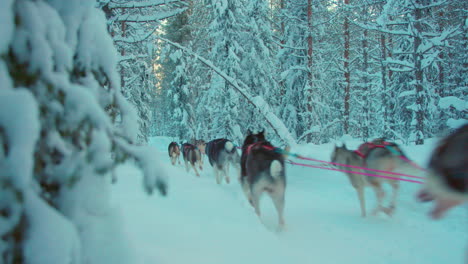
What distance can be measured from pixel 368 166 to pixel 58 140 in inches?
220

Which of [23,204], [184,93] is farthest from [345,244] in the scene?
[184,93]

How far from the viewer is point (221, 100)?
17953 millimetres

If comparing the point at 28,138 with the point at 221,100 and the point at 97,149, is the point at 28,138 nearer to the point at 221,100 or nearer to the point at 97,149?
the point at 97,149

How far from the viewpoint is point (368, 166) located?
5602mm

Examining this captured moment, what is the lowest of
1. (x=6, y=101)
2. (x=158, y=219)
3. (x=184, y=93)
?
(x=158, y=219)

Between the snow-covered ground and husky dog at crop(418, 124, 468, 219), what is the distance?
3.37 ft

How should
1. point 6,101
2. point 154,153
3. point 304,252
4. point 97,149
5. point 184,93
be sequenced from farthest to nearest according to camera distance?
point 184,93, point 304,252, point 154,153, point 97,149, point 6,101

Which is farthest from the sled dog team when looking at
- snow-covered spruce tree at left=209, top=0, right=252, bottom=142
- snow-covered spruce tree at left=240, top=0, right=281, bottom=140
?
snow-covered spruce tree at left=240, top=0, right=281, bottom=140

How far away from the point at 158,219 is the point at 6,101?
2.72m

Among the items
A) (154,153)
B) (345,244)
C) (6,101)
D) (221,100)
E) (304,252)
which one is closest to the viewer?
(6,101)

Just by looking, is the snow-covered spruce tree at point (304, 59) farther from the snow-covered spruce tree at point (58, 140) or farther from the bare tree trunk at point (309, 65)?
the snow-covered spruce tree at point (58, 140)

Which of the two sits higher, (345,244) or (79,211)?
(79,211)

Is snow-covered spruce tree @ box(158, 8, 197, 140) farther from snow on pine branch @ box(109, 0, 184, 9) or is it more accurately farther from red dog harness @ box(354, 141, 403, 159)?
snow on pine branch @ box(109, 0, 184, 9)

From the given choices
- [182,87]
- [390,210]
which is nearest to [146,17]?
[390,210]
